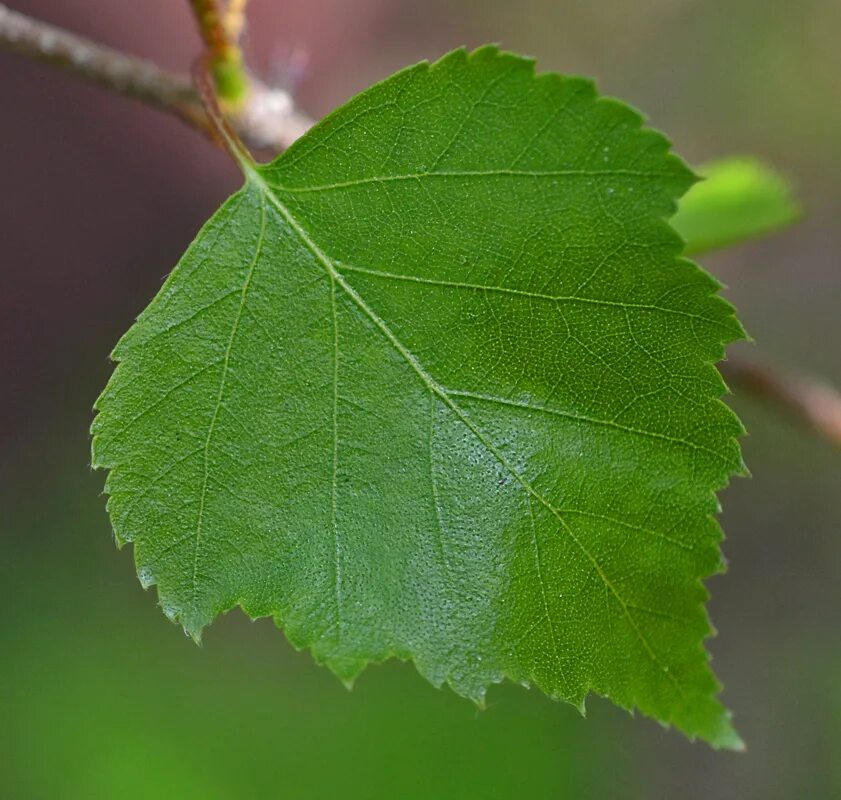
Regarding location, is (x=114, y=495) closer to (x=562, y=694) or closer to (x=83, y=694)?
(x=562, y=694)

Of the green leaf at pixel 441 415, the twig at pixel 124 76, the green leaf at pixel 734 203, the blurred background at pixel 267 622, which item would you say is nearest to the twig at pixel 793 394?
the green leaf at pixel 734 203

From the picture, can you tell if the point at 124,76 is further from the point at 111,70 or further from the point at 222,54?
the point at 222,54

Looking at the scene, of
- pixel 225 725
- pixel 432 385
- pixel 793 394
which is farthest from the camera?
pixel 225 725

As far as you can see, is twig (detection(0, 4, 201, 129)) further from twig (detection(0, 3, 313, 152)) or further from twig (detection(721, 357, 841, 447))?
twig (detection(721, 357, 841, 447))

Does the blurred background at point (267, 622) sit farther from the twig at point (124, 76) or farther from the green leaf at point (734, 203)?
the twig at point (124, 76)

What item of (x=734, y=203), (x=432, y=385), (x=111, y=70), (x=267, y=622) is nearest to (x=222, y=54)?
(x=111, y=70)

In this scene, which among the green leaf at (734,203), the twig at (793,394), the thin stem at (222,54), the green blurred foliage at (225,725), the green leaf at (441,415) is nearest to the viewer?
the green leaf at (441,415)
